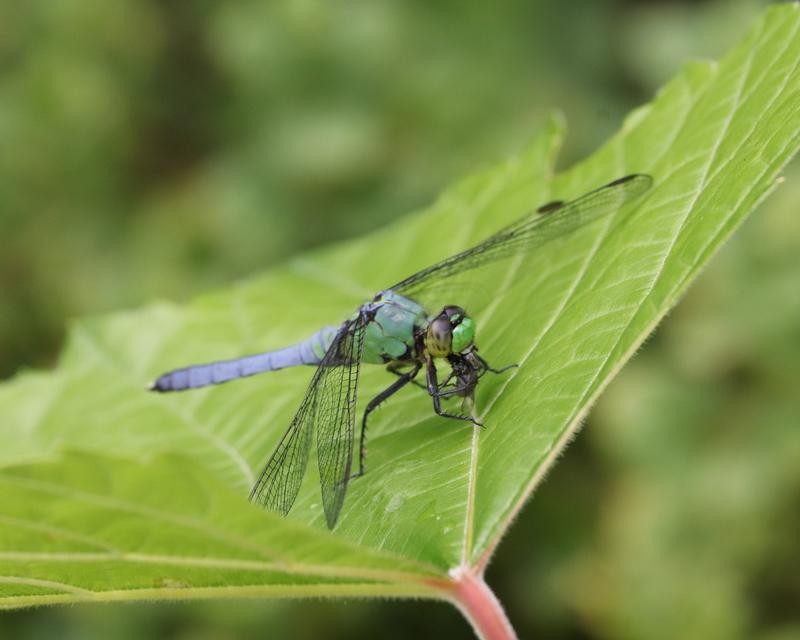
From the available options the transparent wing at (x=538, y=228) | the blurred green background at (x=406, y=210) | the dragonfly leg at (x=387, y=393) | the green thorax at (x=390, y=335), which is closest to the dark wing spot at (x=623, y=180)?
the transparent wing at (x=538, y=228)

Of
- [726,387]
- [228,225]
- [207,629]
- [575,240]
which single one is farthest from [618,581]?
[228,225]

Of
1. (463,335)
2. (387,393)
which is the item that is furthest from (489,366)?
(387,393)

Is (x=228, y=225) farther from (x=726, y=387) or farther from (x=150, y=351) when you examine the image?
(x=726, y=387)

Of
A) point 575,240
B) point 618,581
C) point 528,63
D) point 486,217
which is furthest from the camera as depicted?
point 528,63

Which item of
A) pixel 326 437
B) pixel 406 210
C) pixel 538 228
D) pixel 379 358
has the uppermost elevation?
pixel 406 210

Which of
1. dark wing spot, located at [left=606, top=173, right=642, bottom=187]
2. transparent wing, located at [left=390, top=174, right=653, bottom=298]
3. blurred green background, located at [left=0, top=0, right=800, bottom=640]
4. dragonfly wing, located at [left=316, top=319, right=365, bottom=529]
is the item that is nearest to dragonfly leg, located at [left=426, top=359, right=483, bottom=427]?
dragonfly wing, located at [left=316, top=319, right=365, bottom=529]

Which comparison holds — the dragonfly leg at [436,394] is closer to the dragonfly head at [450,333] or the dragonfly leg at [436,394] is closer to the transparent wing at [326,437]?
the dragonfly head at [450,333]

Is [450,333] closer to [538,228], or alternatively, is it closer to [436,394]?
[436,394]
